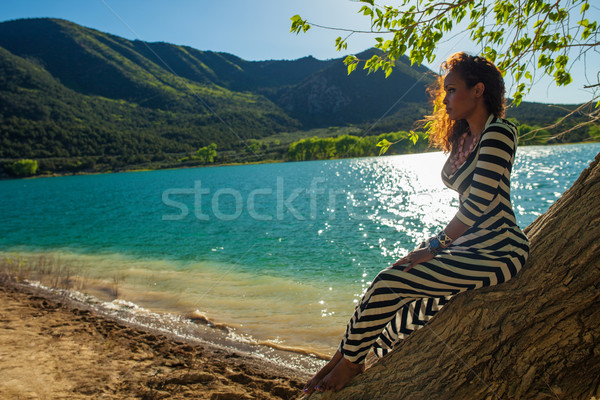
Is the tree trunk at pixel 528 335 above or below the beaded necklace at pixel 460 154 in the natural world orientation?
below

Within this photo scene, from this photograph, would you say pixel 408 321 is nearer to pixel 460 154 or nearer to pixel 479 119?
pixel 460 154

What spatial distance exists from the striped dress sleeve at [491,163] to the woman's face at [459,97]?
0.34 meters

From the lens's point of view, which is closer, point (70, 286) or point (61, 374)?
point (61, 374)

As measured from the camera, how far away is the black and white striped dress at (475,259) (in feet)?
7.15

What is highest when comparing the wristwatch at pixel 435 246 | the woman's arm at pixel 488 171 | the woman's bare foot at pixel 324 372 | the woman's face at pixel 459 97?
the woman's face at pixel 459 97

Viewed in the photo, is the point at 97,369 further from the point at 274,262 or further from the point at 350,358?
the point at 274,262

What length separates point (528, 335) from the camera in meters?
1.95

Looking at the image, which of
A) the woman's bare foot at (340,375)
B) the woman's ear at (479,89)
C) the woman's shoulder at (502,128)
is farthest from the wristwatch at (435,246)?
the woman's ear at (479,89)

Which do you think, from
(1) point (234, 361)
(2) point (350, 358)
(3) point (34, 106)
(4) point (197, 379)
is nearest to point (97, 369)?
(4) point (197, 379)

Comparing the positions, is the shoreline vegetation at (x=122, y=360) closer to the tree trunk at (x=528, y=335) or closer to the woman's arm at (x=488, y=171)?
the tree trunk at (x=528, y=335)

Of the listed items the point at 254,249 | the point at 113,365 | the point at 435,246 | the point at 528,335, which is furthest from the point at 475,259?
the point at 254,249

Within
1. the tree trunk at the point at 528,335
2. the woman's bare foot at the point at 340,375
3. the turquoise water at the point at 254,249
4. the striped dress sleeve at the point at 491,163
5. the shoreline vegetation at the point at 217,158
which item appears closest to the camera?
the tree trunk at the point at 528,335

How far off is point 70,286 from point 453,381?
10.6 meters

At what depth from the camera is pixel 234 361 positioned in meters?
5.49
